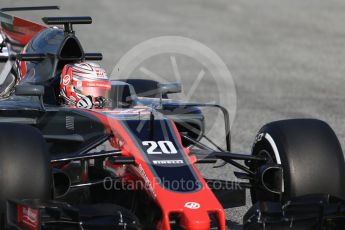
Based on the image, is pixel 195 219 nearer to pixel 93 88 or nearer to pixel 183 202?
pixel 183 202

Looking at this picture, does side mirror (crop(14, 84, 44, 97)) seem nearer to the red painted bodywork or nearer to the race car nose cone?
the red painted bodywork

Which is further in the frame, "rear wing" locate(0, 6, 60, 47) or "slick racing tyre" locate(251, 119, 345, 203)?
"rear wing" locate(0, 6, 60, 47)

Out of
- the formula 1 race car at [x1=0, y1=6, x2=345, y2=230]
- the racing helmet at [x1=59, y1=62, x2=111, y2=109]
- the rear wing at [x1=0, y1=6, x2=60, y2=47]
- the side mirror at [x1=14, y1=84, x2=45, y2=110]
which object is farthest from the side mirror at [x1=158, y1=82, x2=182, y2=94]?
the rear wing at [x1=0, y1=6, x2=60, y2=47]

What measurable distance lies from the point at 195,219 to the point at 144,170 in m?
0.72

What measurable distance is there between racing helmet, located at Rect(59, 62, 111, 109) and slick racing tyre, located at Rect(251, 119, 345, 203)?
71.4 inches

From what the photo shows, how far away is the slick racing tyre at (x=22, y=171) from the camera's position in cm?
679

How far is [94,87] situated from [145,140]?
56.0 inches

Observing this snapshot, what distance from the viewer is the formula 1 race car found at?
676cm

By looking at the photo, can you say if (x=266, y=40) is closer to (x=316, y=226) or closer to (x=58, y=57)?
(x=58, y=57)

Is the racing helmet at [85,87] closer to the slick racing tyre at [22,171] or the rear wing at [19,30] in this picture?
the slick racing tyre at [22,171]

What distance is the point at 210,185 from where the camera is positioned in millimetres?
7602

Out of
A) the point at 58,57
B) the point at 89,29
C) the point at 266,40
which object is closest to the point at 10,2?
the point at 89,29


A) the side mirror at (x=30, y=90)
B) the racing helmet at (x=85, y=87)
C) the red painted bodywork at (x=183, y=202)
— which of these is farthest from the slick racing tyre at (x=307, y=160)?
the side mirror at (x=30, y=90)

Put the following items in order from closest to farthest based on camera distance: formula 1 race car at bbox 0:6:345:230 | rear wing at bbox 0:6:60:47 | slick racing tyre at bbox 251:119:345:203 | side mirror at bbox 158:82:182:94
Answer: formula 1 race car at bbox 0:6:345:230 → slick racing tyre at bbox 251:119:345:203 → side mirror at bbox 158:82:182:94 → rear wing at bbox 0:6:60:47
